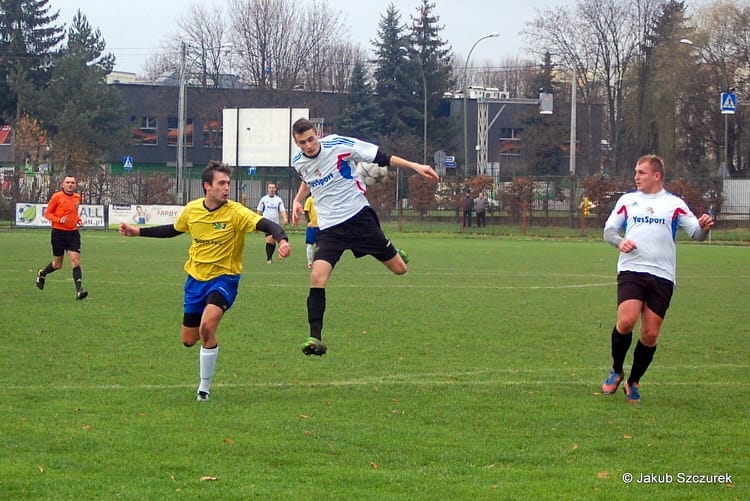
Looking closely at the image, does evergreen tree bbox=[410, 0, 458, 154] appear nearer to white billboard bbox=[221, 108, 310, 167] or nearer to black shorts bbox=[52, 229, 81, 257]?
white billboard bbox=[221, 108, 310, 167]

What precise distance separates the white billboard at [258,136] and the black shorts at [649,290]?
44.7 m

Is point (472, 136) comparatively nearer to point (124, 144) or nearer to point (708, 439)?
point (124, 144)

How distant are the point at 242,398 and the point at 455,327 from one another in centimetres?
565

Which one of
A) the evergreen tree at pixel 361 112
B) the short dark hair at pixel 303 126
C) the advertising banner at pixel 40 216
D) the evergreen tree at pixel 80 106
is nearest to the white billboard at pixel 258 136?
the advertising banner at pixel 40 216

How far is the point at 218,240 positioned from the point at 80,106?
6475 cm

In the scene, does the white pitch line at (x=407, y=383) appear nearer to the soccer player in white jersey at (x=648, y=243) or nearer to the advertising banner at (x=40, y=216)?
the soccer player in white jersey at (x=648, y=243)

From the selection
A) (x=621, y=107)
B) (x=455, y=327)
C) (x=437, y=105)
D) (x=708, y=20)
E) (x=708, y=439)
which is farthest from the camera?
(x=437, y=105)

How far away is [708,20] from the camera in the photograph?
6241 centimetres

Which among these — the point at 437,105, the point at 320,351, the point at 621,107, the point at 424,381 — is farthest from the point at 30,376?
the point at 437,105

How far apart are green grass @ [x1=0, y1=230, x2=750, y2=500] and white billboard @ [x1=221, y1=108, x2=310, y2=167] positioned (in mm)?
35155

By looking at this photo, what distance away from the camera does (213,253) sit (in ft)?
30.9

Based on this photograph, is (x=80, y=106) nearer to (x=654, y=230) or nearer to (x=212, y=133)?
(x=212, y=133)

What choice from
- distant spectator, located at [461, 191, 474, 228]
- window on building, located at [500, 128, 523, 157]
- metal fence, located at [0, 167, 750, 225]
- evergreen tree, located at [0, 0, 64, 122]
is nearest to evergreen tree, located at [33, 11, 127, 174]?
evergreen tree, located at [0, 0, 64, 122]

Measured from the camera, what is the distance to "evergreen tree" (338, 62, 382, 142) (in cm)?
7719
